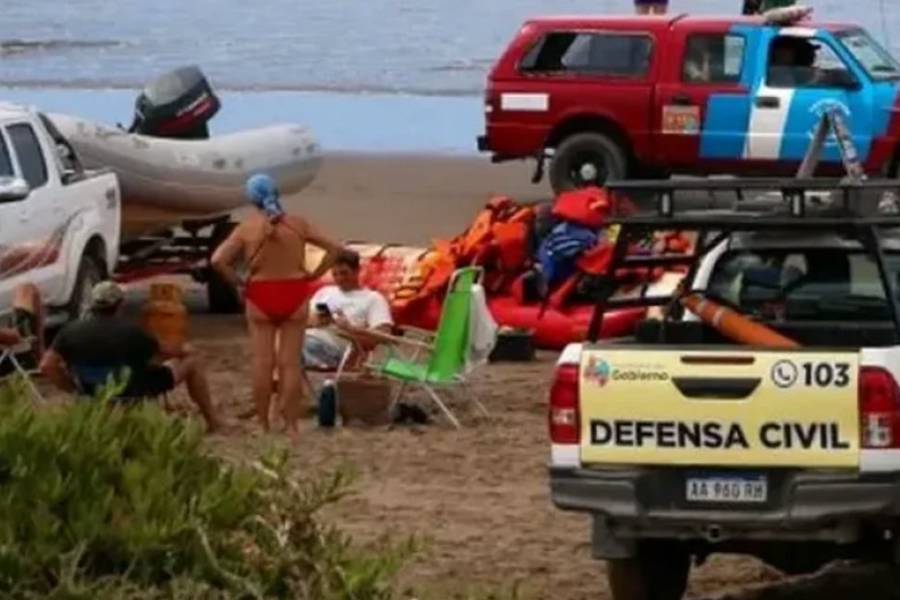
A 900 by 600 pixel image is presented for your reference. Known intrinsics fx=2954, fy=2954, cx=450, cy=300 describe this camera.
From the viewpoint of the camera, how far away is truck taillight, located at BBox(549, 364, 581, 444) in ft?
33.0

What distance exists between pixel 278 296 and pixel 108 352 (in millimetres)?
1129

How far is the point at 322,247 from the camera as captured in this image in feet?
50.2

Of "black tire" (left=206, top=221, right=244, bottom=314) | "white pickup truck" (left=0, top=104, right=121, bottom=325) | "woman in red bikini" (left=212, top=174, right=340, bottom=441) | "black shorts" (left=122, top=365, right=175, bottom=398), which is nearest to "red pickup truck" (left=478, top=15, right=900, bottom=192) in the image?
"black tire" (left=206, top=221, right=244, bottom=314)

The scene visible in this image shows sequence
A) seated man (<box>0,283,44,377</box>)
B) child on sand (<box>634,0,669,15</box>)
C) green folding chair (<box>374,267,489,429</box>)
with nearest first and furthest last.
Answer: green folding chair (<box>374,267,489,429</box>)
seated man (<box>0,283,44,377</box>)
child on sand (<box>634,0,669,15</box>)

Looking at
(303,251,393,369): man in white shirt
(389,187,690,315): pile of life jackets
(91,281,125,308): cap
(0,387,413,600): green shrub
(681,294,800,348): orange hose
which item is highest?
(0,387,413,600): green shrub

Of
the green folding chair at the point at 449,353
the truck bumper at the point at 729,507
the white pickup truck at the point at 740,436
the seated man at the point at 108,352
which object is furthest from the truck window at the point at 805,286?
the green folding chair at the point at 449,353

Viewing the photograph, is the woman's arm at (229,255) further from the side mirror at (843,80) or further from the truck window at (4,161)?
the side mirror at (843,80)

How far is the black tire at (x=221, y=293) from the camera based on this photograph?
66.4ft

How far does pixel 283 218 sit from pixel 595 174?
10.3 meters

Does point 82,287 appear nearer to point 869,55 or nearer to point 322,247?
point 322,247

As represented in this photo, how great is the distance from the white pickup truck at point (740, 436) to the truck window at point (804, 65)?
14.1 m

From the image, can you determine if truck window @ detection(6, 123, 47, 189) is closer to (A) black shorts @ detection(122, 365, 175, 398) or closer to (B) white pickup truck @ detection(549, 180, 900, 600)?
(A) black shorts @ detection(122, 365, 175, 398)

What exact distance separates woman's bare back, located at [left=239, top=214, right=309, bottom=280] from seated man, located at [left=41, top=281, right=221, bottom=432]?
757 mm

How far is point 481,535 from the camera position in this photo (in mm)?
12484
